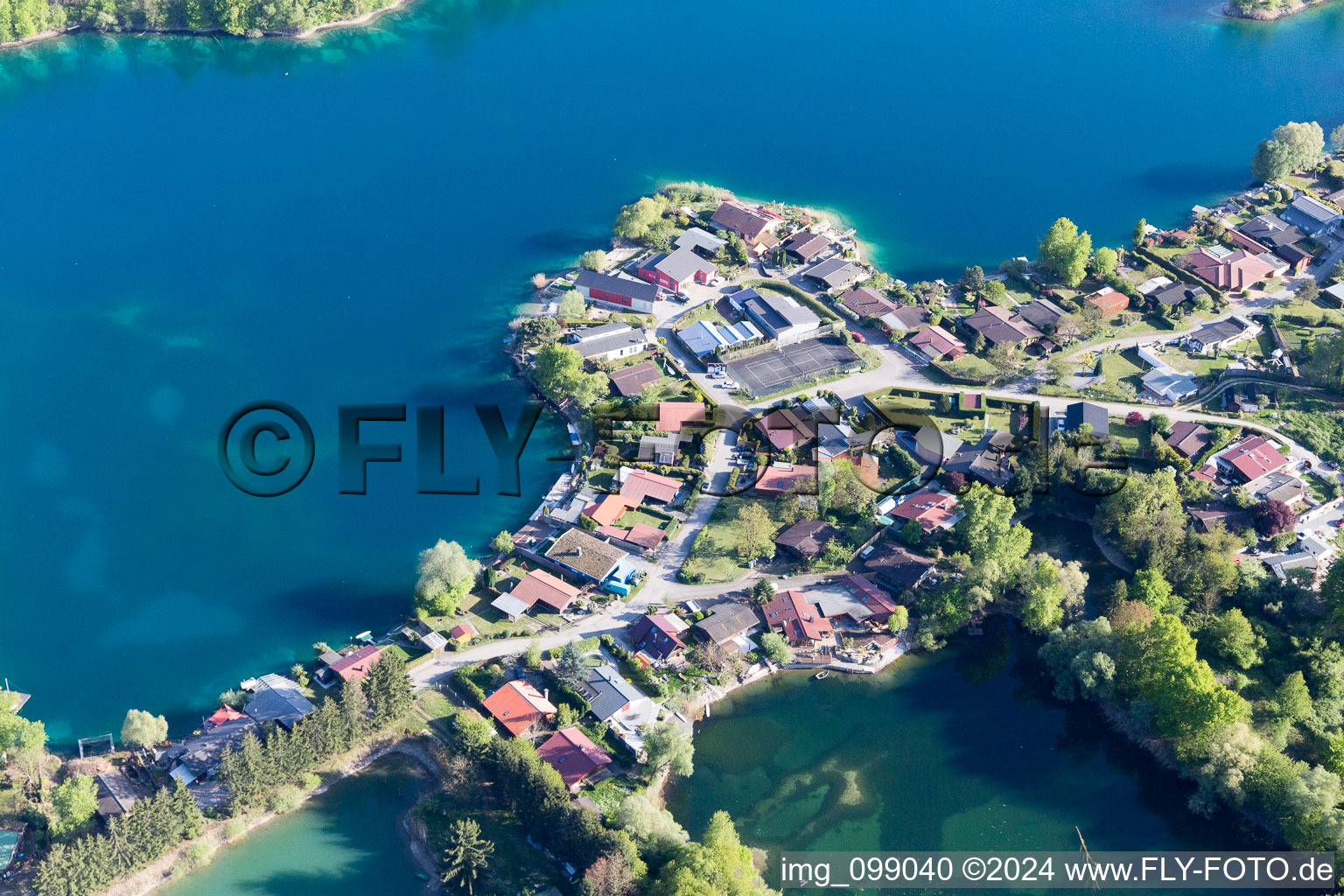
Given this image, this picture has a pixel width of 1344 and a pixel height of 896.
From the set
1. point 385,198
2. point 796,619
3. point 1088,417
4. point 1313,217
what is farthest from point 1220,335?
point 385,198

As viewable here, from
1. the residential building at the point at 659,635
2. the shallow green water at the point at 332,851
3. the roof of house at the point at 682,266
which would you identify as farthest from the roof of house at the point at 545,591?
the roof of house at the point at 682,266

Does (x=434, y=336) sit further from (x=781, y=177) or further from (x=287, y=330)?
(x=781, y=177)

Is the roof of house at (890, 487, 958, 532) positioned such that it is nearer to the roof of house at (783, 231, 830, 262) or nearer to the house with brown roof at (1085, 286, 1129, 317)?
the house with brown roof at (1085, 286, 1129, 317)

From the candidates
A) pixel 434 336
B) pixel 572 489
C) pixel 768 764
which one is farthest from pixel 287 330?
pixel 768 764

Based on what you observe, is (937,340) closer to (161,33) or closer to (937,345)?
(937,345)

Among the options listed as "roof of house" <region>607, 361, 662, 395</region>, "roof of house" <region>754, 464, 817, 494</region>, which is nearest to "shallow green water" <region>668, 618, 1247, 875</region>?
"roof of house" <region>754, 464, 817, 494</region>

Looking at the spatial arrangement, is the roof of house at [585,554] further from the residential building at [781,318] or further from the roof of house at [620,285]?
the roof of house at [620,285]
